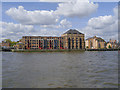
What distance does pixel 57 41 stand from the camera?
176 metres

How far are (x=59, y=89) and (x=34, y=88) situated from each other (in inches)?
83.2

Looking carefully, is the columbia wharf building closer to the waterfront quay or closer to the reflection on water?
the waterfront quay

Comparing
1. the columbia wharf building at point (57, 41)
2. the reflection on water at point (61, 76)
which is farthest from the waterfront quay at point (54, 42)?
the reflection on water at point (61, 76)

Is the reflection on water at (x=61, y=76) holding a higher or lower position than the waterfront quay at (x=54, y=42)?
lower

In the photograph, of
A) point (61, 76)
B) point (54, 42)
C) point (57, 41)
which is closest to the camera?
point (61, 76)

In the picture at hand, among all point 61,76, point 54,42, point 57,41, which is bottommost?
point 61,76

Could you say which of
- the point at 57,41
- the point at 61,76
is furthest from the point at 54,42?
the point at 61,76

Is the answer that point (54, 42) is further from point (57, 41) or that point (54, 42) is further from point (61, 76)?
point (61, 76)

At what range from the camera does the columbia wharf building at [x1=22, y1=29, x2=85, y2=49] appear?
169 m

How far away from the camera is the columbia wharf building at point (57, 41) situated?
554 feet

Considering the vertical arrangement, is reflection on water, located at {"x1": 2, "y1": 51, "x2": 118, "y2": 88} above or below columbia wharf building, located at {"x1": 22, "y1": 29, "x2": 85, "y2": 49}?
below

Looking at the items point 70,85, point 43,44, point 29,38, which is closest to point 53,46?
point 43,44

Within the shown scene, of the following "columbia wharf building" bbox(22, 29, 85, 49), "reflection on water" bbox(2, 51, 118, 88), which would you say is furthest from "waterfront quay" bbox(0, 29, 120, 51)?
"reflection on water" bbox(2, 51, 118, 88)

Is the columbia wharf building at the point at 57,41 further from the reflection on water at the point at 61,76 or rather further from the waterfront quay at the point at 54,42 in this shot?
the reflection on water at the point at 61,76
